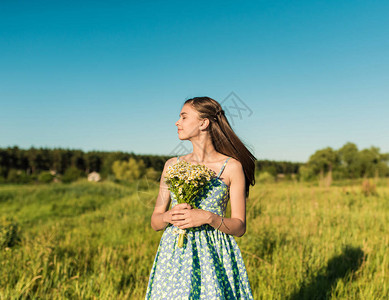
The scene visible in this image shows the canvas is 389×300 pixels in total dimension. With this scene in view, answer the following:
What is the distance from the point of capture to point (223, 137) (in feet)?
6.87

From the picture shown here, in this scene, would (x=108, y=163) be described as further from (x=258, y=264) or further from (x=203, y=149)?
(x=203, y=149)

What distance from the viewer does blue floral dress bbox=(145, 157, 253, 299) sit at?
1.77 meters

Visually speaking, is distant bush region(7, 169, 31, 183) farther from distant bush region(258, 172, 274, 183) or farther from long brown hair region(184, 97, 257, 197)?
long brown hair region(184, 97, 257, 197)

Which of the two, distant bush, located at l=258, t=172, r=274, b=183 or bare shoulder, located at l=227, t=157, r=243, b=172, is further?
distant bush, located at l=258, t=172, r=274, b=183

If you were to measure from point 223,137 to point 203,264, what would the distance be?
33.3 inches

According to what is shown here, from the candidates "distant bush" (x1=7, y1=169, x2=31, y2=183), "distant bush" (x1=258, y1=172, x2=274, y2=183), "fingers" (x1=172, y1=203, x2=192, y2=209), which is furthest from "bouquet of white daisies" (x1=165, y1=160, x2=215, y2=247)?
"distant bush" (x1=7, y1=169, x2=31, y2=183)

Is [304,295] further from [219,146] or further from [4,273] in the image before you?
[4,273]

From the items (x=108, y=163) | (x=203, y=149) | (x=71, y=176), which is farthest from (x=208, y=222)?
(x=108, y=163)

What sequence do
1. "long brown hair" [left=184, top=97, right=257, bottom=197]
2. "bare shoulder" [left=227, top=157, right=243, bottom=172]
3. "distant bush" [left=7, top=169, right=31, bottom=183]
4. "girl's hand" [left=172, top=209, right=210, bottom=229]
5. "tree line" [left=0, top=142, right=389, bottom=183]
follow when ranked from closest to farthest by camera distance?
"girl's hand" [left=172, top=209, right=210, bottom=229]
"bare shoulder" [left=227, top=157, right=243, bottom=172]
"long brown hair" [left=184, top=97, right=257, bottom=197]
"distant bush" [left=7, top=169, right=31, bottom=183]
"tree line" [left=0, top=142, right=389, bottom=183]

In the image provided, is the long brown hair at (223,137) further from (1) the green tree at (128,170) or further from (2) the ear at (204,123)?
(1) the green tree at (128,170)

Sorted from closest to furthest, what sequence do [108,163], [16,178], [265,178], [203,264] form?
[203,264] < [265,178] < [16,178] < [108,163]

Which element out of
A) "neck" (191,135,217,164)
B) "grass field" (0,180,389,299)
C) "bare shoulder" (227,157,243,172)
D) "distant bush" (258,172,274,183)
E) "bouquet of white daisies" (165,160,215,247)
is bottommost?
"grass field" (0,180,389,299)

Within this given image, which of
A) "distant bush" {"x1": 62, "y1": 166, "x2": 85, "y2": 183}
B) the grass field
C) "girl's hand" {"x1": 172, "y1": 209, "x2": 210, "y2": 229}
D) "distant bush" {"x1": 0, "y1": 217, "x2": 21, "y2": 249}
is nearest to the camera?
"girl's hand" {"x1": 172, "y1": 209, "x2": 210, "y2": 229}

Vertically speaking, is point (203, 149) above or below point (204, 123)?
below
